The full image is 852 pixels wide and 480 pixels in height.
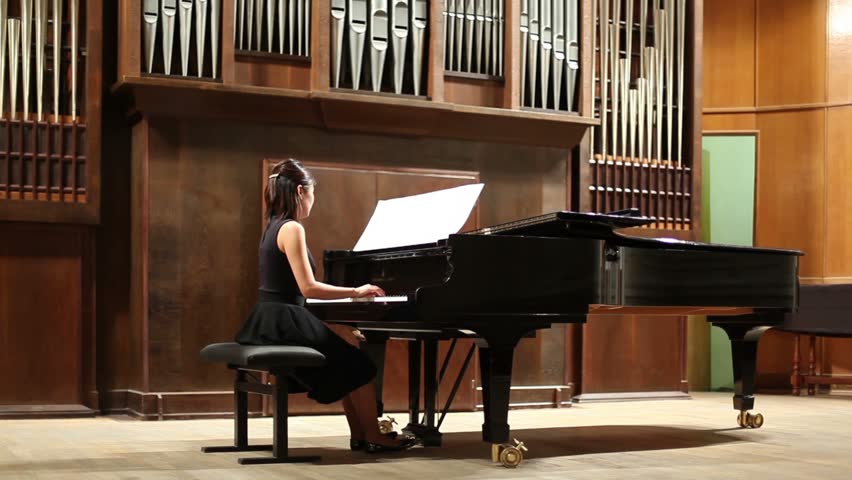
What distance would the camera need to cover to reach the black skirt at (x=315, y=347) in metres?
4.56

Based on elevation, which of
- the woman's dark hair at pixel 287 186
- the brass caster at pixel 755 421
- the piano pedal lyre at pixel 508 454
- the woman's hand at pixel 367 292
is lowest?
the brass caster at pixel 755 421

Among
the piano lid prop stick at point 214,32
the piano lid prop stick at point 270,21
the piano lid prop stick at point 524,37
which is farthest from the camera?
the piano lid prop stick at point 524,37

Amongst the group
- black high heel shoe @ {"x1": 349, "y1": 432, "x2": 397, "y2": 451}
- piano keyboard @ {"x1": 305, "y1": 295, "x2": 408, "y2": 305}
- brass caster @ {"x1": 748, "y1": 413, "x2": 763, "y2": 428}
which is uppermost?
piano keyboard @ {"x1": 305, "y1": 295, "x2": 408, "y2": 305}

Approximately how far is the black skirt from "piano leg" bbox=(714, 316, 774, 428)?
2.38 meters

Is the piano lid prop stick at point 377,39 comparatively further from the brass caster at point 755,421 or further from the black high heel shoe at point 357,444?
the brass caster at point 755,421

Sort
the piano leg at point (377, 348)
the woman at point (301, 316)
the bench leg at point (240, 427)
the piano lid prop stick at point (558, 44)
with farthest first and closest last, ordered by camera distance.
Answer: the piano lid prop stick at point (558, 44) → the piano leg at point (377, 348) → the bench leg at point (240, 427) → the woman at point (301, 316)

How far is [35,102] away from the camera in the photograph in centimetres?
674

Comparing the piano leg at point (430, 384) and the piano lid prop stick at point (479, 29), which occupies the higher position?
the piano lid prop stick at point (479, 29)

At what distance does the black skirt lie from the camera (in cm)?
456

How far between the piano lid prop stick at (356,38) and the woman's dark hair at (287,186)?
228cm

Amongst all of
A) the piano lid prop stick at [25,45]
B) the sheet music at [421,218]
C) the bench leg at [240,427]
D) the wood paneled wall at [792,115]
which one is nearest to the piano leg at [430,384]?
the sheet music at [421,218]

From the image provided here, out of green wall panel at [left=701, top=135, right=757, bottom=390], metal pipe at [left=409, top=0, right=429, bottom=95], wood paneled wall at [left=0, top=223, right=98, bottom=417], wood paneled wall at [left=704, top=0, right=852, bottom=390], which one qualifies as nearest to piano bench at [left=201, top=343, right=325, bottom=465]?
wood paneled wall at [left=0, top=223, right=98, bottom=417]

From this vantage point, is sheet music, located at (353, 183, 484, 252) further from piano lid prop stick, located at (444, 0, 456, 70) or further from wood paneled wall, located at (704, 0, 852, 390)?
wood paneled wall, located at (704, 0, 852, 390)

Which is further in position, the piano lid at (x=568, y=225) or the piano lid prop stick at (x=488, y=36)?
the piano lid prop stick at (x=488, y=36)
